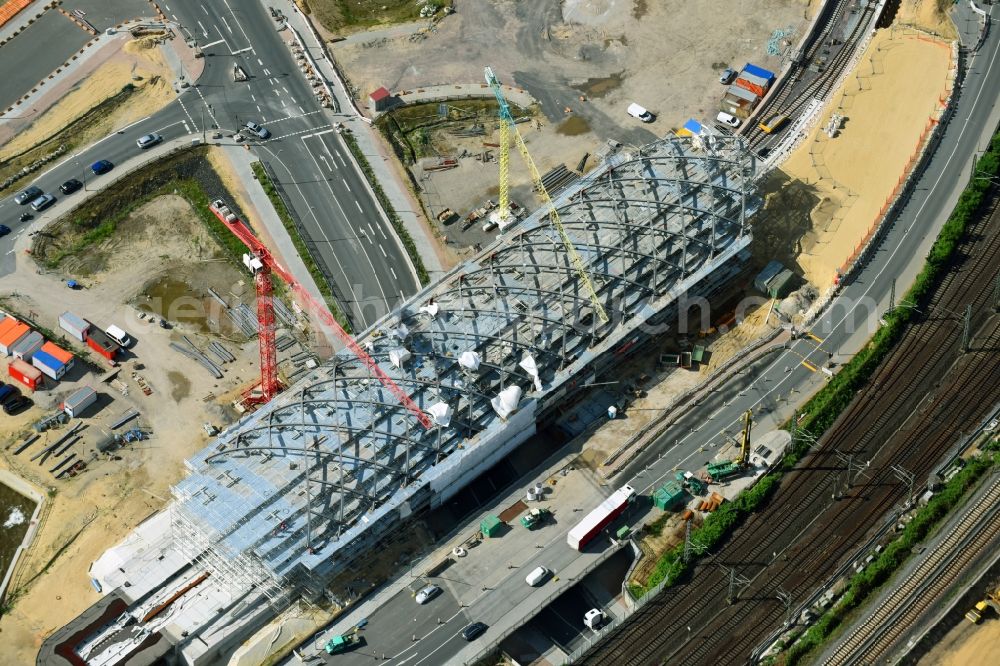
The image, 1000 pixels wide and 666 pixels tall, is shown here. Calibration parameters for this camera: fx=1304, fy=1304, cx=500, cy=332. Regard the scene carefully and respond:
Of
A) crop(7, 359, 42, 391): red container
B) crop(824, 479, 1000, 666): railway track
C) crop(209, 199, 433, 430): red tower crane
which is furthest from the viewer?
crop(7, 359, 42, 391): red container

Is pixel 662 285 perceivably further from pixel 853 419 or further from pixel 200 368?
pixel 200 368

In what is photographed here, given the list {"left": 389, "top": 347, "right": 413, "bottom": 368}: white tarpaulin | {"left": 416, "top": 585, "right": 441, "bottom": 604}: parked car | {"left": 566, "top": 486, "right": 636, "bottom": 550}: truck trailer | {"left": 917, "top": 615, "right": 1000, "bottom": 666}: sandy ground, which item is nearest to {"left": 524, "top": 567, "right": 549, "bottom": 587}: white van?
{"left": 566, "top": 486, "right": 636, "bottom": 550}: truck trailer

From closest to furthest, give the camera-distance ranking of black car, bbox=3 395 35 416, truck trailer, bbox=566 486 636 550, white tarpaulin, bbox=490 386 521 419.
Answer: truck trailer, bbox=566 486 636 550 → white tarpaulin, bbox=490 386 521 419 → black car, bbox=3 395 35 416

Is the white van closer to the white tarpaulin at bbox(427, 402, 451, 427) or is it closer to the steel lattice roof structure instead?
the steel lattice roof structure

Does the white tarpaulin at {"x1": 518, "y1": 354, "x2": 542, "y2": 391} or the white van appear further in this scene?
the white tarpaulin at {"x1": 518, "y1": 354, "x2": 542, "y2": 391}

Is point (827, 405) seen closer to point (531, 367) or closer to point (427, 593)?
point (531, 367)

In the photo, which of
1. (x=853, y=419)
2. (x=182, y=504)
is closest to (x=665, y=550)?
(x=853, y=419)

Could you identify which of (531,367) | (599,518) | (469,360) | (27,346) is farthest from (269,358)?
(599,518)

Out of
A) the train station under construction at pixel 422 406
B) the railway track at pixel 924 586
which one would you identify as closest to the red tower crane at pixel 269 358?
the train station under construction at pixel 422 406
